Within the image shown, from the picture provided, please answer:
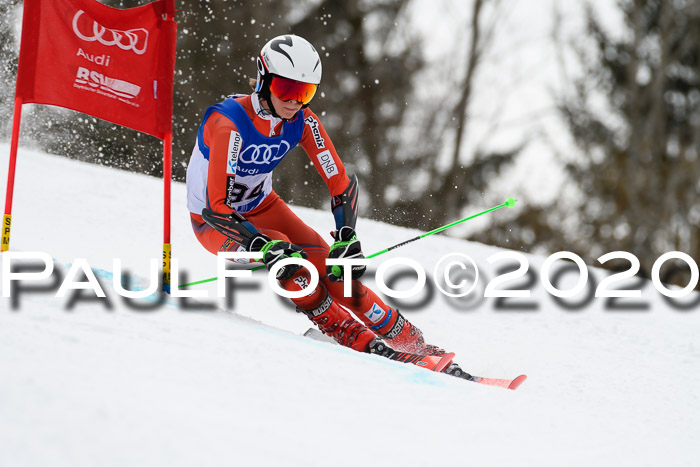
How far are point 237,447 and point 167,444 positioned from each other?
0.60 feet

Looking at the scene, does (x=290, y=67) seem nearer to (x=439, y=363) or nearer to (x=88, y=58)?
(x=88, y=58)

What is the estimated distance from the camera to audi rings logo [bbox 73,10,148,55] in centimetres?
425

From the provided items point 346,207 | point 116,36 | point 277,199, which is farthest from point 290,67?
point 116,36

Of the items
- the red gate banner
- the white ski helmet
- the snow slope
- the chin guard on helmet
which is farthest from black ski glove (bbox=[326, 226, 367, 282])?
the red gate banner

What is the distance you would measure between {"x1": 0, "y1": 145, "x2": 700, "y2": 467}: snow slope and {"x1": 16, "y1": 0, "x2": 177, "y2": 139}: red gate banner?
96 centimetres

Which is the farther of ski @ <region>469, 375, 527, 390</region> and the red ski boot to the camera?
the red ski boot

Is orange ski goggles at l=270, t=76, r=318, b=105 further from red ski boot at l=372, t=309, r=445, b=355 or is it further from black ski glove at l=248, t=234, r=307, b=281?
red ski boot at l=372, t=309, r=445, b=355

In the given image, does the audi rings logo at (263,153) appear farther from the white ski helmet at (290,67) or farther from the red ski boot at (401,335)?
the red ski boot at (401,335)

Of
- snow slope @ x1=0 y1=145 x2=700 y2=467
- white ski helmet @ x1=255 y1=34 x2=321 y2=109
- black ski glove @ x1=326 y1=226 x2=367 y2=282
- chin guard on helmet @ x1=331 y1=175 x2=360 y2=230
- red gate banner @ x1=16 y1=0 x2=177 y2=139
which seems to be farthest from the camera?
red gate banner @ x1=16 y1=0 x2=177 y2=139

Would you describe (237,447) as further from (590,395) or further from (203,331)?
(590,395)

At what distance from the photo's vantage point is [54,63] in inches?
166

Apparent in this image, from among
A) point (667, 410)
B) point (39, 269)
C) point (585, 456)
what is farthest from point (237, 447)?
point (667, 410)

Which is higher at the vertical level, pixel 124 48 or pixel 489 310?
pixel 124 48

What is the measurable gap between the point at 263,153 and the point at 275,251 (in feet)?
1.97
